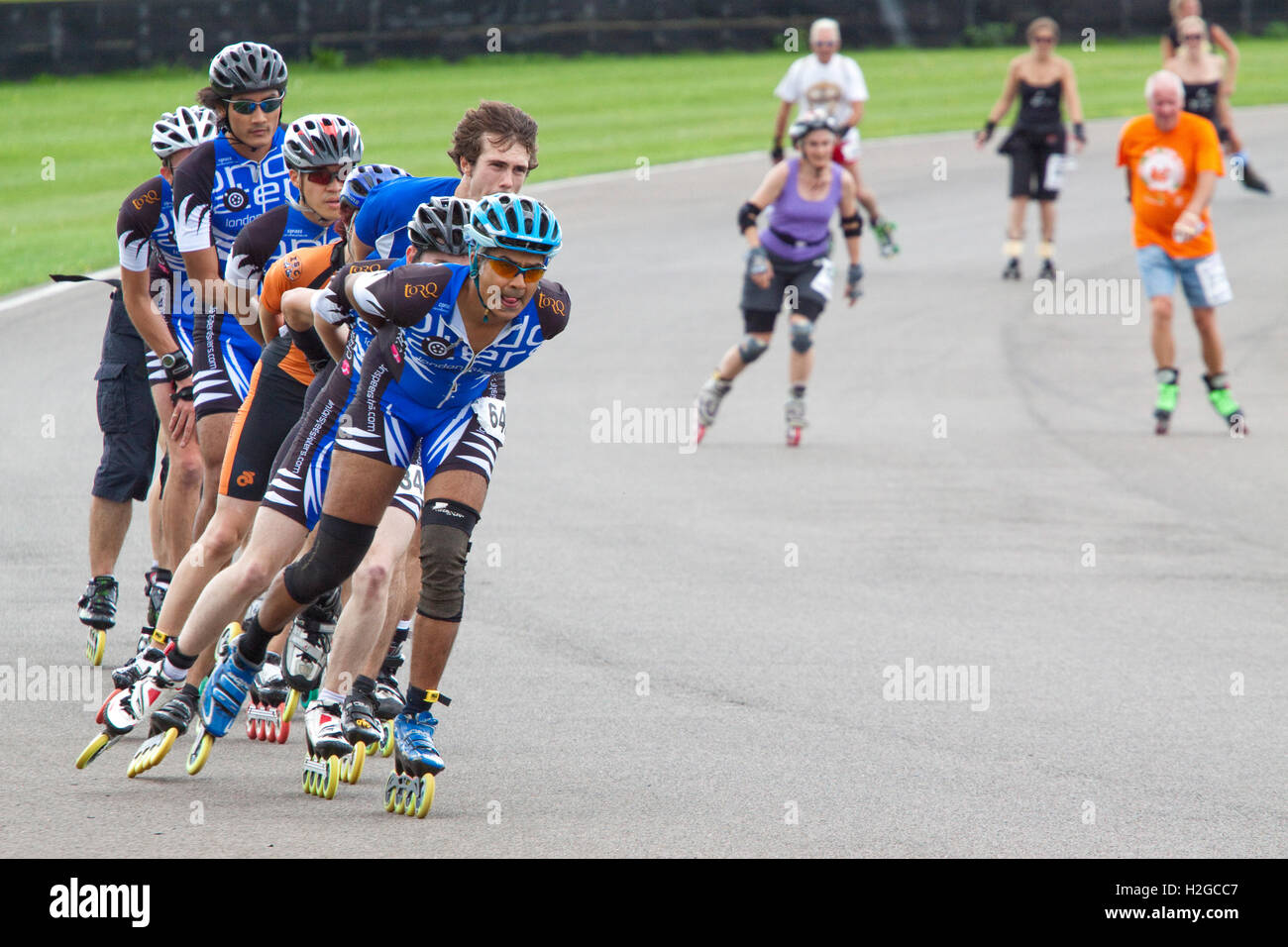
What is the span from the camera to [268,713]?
6.91 metres

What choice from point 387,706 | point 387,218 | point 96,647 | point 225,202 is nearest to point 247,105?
point 225,202

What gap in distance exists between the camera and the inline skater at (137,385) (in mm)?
7930

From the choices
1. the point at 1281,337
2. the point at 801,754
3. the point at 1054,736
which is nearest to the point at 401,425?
the point at 801,754

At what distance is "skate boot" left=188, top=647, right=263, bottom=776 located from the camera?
630 centimetres

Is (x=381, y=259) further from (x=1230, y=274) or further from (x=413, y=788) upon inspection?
(x=1230, y=274)

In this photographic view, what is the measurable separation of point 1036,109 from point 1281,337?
3.61 m

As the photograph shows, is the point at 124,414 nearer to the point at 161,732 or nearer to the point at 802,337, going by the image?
the point at 161,732

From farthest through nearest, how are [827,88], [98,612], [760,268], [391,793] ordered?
[827,88] → [760,268] → [98,612] → [391,793]

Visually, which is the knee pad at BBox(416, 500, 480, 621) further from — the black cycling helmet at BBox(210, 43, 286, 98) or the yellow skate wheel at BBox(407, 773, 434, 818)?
the black cycling helmet at BBox(210, 43, 286, 98)

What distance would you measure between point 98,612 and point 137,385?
117 centimetres

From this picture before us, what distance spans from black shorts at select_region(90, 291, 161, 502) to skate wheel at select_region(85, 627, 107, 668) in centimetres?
78

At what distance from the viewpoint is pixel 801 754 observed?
6.73m

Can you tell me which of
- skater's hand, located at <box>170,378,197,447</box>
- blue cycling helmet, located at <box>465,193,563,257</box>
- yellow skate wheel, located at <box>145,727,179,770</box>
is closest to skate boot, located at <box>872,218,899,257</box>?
skater's hand, located at <box>170,378,197,447</box>

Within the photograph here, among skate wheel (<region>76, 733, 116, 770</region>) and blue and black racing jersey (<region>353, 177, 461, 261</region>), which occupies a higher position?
blue and black racing jersey (<region>353, 177, 461, 261</region>)
